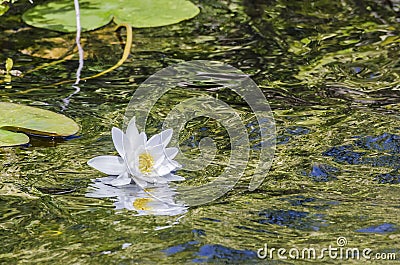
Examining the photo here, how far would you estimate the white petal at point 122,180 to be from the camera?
174 cm

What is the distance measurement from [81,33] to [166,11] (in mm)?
395

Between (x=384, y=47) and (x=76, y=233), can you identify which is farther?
(x=384, y=47)

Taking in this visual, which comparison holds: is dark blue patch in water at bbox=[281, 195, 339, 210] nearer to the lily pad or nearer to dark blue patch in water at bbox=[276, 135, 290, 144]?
dark blue patch in water at bbox=[276, 135, 290, 144]

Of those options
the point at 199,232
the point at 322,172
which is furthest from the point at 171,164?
the point at 322,172

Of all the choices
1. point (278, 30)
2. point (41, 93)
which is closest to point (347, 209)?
point (41, 93)

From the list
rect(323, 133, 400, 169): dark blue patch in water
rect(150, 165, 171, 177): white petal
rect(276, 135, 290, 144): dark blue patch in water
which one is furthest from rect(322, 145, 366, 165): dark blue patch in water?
rect(150, 165, 171, 177): white petal

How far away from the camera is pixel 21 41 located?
9.38 feet

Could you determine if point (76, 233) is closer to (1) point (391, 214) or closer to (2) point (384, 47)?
(1) point (391, 214)

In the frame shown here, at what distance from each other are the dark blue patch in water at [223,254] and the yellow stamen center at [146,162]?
1.06 ft

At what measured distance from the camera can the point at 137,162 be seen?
5.77 feet

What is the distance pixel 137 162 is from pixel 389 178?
0.64 metres

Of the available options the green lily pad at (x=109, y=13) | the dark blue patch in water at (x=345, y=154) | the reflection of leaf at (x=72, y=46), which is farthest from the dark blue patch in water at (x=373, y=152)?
the green lily pad at (x=109, y=13)

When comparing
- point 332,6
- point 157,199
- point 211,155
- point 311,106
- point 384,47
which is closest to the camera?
point 157,199

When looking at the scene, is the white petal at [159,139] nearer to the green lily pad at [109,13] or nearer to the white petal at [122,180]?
the white petal at [122,180]
